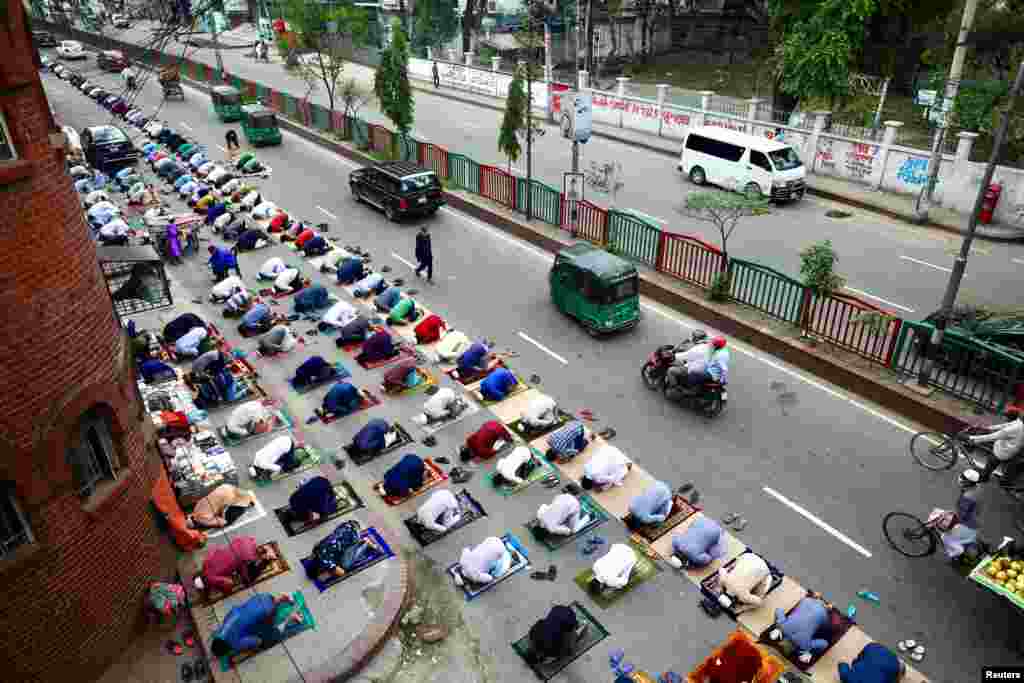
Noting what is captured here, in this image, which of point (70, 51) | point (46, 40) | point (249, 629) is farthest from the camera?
point (46, 40)

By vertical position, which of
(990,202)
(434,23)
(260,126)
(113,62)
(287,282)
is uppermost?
(434,23)

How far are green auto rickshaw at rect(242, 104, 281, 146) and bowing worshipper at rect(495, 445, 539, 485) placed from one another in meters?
27.9

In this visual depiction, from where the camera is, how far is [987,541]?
35.3 feet

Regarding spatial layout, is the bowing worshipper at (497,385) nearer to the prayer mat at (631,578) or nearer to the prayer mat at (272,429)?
the prayer mat at (272,429)

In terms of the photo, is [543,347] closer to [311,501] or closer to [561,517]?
[561,517]

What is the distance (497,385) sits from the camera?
47.0 feet

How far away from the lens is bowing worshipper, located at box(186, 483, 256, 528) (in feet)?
36.5

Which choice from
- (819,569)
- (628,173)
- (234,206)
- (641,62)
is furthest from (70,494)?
(641,62)

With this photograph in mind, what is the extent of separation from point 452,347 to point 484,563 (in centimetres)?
670

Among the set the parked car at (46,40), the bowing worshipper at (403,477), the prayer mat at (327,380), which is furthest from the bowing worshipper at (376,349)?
the parked car at (46,40)

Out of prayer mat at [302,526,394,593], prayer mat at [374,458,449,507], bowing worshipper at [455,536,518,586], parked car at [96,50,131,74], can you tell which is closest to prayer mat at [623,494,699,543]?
bowing worshipper at [455,536,518,586]

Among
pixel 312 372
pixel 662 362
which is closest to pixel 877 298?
pixel 662 362

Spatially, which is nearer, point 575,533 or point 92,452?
point 92,452

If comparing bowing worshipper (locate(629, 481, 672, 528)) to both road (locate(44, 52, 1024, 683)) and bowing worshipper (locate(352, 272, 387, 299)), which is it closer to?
road (locate(44, 52, 1024, 683))
